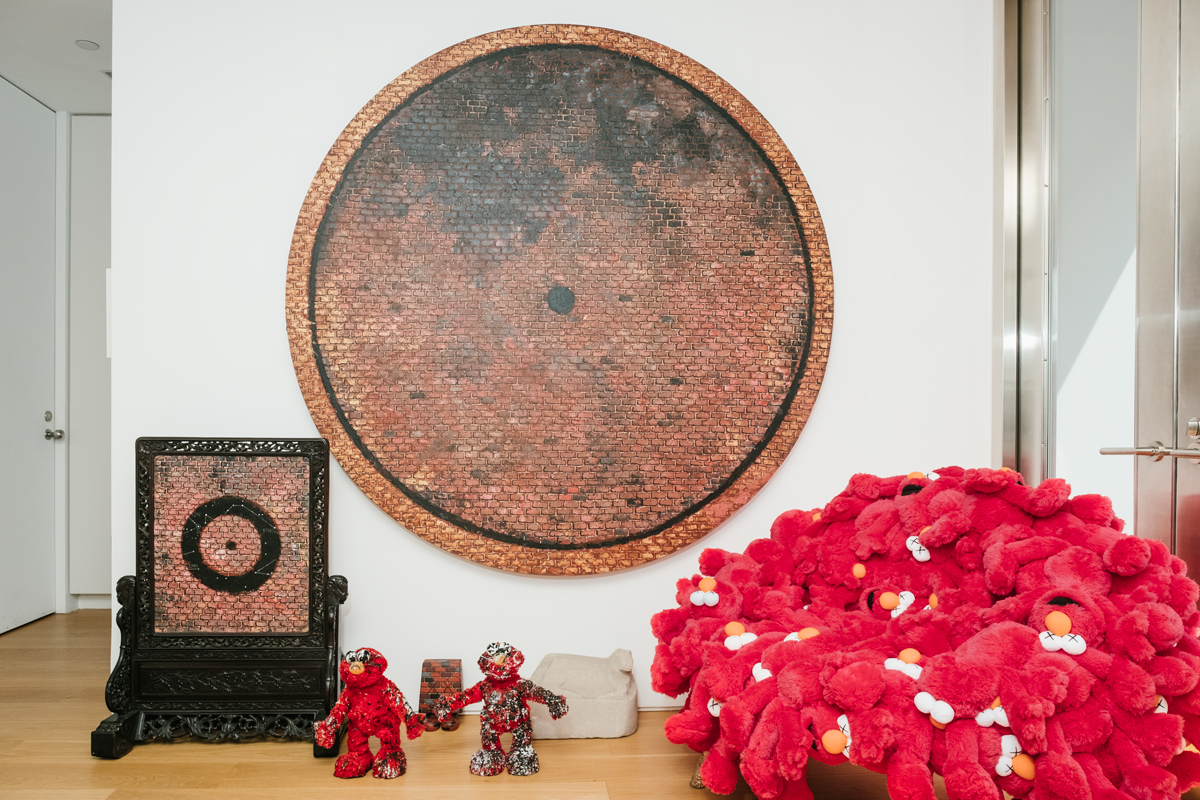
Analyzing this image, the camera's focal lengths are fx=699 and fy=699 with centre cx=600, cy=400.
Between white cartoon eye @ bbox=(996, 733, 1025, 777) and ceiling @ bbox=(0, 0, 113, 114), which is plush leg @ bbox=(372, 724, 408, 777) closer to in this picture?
white cartoon eye @ bbox=(996, 733, 1025, 777)

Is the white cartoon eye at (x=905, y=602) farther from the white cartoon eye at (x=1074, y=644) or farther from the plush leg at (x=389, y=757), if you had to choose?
the plush leg at (x=389, y=757)

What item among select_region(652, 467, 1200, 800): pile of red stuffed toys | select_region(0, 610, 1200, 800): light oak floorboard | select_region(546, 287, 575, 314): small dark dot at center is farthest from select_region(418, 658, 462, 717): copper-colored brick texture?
select_region(546, 287, 575, 314): small dark dot at center

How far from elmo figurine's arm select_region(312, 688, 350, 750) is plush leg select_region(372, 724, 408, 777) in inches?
4.4

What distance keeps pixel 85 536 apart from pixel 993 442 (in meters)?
3.61

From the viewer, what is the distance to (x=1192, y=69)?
4.83 ft

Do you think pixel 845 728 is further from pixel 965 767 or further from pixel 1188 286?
pixel 1188 286

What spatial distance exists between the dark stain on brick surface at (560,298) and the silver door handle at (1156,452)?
79 centimetres

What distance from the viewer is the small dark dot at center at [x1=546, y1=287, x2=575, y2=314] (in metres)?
2.00

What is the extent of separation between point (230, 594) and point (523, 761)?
2.98ft

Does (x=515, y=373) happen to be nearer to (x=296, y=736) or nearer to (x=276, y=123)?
(x=276, y=123)

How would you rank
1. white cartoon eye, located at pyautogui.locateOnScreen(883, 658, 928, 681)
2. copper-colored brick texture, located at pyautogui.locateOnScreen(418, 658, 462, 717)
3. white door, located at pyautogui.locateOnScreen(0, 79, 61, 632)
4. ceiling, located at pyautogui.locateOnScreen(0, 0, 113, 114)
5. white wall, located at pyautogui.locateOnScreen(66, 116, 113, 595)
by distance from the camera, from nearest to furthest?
white cartoon eye, located at pyautogui.locateOnScreen(883, 658, 928, 681), copper-colored brick texture, located at pyautogui.locateOnScreen(418, 658, 462, 717), ceiling, located at pyautogui.locateOnScreen(0, 0, 113, 114), white door, located at pyautogui.locateOnScreen(0, 79, 61, 632), white wall, located at pyautogui.locateOnScreen(66, 116, 113, 595)

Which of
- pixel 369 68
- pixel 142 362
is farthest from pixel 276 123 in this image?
pixel 142 362

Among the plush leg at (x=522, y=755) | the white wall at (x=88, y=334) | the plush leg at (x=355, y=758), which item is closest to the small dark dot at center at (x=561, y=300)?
the plush leg at (x=522, y=755)

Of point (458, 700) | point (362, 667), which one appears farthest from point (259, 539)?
point (458, 700)
